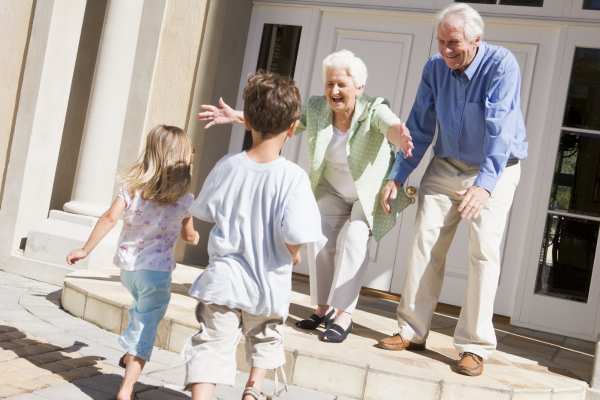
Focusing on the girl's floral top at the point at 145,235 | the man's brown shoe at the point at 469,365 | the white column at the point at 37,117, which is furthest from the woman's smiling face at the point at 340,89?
the white column at the point at 37,117

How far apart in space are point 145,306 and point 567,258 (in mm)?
3811

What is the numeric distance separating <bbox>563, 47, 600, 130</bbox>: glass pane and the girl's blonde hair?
3.76 metres

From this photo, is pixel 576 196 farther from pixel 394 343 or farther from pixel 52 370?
pixel 52 370

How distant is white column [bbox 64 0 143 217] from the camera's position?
6086 mm

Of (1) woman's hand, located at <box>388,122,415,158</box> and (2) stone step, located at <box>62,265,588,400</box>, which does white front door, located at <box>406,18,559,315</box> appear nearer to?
(2) stone step, located at <box>62,265,588,400</box>

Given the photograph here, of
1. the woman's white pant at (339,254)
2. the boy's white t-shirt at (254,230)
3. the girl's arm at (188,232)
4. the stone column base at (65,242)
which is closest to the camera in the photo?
the boy's white t-shirt at (254,230)

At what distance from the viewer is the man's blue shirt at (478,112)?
3686 millimetres

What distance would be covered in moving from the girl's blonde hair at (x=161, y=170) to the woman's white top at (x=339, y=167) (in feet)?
3.56

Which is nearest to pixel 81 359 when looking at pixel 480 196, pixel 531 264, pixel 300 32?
pixel 480 196

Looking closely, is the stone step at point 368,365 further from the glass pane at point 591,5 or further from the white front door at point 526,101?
the glass pane at point 591,5

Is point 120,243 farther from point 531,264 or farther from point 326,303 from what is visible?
point 531,264

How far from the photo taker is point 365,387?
3658 millimetres

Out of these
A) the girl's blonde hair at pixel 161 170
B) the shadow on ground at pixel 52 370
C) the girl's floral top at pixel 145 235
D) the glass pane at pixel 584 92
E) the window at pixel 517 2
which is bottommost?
the shadow on ground at pixel 52 370

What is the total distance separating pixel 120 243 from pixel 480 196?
158 cm
